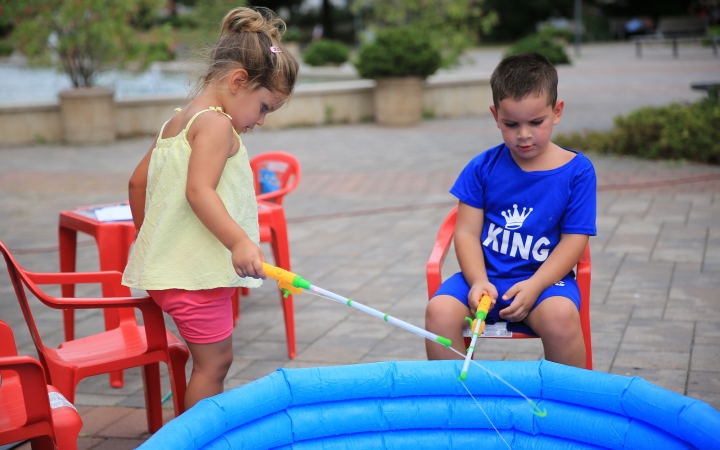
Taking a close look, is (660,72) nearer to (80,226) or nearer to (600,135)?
(600,135)

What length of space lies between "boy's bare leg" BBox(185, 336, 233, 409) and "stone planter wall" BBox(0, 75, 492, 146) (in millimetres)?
8059

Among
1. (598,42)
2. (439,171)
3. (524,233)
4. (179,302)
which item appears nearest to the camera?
(179,302)

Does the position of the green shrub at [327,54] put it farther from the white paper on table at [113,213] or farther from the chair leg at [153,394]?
the chair leg at [153,394]

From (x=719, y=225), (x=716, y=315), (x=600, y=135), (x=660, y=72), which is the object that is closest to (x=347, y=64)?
(x=660, y=72)

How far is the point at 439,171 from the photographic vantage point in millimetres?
7844

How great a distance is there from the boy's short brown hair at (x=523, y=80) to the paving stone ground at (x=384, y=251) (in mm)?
1255

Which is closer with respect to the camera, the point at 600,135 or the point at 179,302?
the point at 179,302

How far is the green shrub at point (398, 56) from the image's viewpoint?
36.6 feet

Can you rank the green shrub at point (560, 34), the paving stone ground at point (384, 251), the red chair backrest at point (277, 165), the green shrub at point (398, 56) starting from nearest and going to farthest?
the paving stone ground at point (384, 251)
the red chair backrest at point (277, 165)
the green shrub at point (398, 56)
the green shrub at point (560, 34)

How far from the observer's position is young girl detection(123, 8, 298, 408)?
2.20 metres

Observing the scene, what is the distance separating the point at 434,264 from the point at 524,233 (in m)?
0.31

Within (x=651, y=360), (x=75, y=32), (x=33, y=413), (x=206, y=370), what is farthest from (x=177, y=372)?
(x=75, y=32)

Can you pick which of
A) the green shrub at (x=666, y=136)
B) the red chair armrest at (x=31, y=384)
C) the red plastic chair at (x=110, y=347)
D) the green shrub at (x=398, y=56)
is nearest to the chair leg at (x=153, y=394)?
the red plastic chair at (x=110, y=347)

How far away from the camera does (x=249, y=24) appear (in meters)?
2.29
